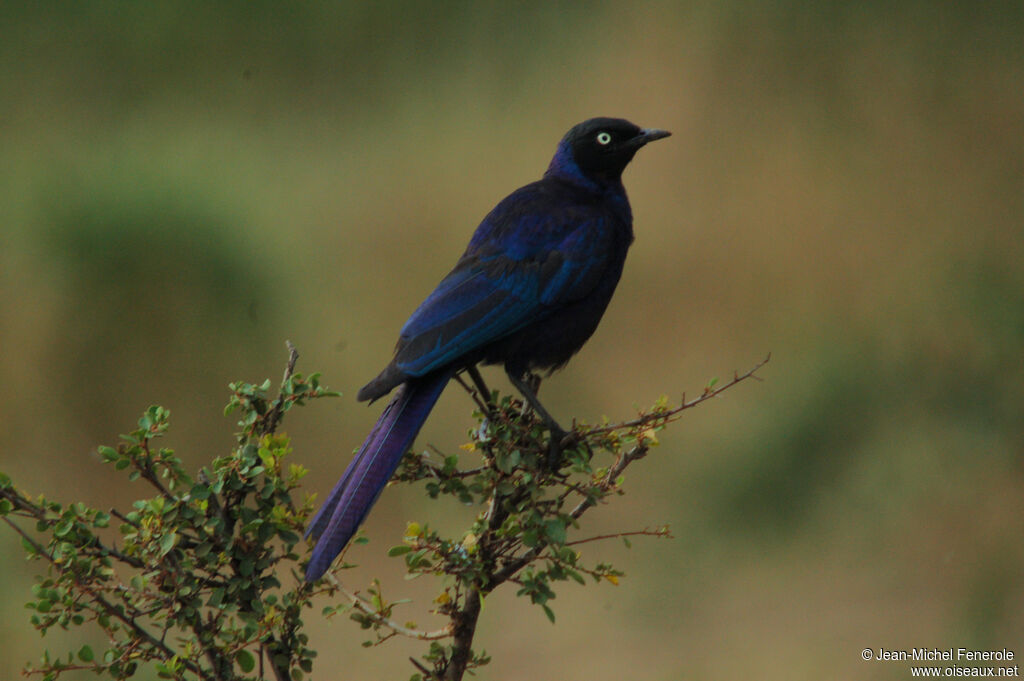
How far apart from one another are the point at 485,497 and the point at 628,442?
0.95ft

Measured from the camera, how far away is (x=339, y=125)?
6.12 m

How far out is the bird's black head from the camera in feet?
11.2

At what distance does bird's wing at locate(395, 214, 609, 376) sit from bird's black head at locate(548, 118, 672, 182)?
33 cm

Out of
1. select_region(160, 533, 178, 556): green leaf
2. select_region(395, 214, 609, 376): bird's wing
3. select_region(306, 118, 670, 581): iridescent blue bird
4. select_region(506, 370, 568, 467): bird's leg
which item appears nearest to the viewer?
select_region(160, 533, 178, 556): green leaf

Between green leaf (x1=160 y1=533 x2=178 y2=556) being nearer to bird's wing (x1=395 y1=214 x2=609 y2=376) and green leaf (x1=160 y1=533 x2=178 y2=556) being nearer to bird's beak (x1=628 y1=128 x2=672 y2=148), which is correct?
bird's wing (x1=395 y1=214 x2=609 y2=376)

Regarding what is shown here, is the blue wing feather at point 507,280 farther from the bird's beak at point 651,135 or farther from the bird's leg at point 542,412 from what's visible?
the bird's beak at point 651,135

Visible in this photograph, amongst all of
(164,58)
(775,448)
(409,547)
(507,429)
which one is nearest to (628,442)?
(507,429)

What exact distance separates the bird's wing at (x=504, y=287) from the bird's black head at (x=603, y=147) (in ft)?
1.07

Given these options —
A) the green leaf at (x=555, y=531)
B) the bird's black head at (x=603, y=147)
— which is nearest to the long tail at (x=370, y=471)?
the green leaf at (x=555, y=531)

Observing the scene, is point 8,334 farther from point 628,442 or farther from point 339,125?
point 628,442

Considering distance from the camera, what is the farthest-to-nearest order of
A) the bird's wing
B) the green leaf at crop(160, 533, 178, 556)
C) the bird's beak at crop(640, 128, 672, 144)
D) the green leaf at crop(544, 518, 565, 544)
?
1. the bird's beak at crop(640, 128, 672, 144)
2. the bird's wing
3. the green leaf at crop(544, 518, 565, 544)
4. the green leaf at crop(160, 533, 178, 556)

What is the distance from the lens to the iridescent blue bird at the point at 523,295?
2512mm

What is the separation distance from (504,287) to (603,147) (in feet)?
2.39

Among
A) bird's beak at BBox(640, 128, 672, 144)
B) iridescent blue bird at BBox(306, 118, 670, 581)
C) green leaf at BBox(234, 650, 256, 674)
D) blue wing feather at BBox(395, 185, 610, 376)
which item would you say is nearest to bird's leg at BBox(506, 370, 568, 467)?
iridescent blue bird at BBox(306, 118, 670, 581)
